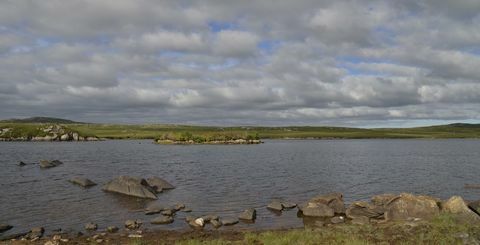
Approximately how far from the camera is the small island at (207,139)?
7023 inches

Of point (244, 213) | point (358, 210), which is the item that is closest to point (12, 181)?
point (244, 213)

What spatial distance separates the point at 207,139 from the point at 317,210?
14717 cm

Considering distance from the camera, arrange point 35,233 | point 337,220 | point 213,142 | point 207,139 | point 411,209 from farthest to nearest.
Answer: point 213,142, point 207,139, point 411,209, point 337,220, point 35,233

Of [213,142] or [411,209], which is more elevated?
[213,142]

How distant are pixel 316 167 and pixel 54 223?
2045 inches

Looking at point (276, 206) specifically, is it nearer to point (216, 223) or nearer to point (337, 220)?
point (337, 220)

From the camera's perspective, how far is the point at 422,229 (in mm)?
24062

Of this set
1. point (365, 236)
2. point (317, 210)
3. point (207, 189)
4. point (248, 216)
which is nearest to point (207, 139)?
point (207, 189)

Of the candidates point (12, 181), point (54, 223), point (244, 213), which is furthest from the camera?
point (12, 181)

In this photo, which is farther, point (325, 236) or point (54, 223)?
point (54, 223)

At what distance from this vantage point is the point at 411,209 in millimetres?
32188

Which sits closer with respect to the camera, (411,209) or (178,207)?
(411,209)

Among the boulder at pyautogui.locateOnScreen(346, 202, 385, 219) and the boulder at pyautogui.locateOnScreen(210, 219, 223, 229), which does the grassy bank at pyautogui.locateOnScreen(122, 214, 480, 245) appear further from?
the boulder at pyautogui.locateOnScreen(346, 202, 385, 219)

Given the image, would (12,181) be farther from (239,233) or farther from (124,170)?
(239,233)
